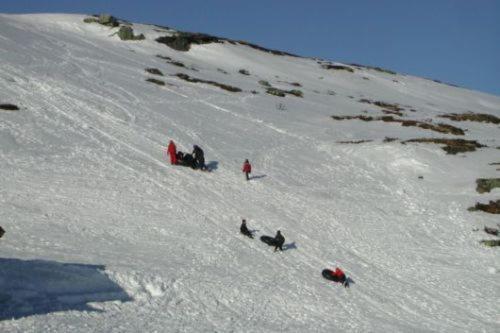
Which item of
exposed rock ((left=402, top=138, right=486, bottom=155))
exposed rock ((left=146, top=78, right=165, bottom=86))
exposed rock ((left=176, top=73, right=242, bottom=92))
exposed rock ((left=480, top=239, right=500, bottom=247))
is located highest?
exposed rock ((left=402, top=138, right=486, bottom=155))

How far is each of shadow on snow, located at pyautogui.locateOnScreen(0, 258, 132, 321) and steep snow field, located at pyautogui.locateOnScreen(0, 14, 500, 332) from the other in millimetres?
49

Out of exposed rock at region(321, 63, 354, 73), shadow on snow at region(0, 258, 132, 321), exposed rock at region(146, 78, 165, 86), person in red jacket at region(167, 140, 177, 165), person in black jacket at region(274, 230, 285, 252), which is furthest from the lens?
exposed rock at region(321, 63, 354, 73)

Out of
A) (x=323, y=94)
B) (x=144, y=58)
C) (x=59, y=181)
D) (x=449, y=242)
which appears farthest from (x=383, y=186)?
(x=144, y=58)

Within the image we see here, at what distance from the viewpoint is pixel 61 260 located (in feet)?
51.5

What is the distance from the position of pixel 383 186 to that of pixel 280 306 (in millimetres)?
17299

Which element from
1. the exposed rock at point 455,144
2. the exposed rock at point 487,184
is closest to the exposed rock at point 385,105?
the exposed rock at point 455,144

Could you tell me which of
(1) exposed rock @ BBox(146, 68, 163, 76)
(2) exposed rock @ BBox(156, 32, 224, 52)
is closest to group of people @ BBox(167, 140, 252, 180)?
(1) exposed rock @ BBox(146, 68, 163, 76)

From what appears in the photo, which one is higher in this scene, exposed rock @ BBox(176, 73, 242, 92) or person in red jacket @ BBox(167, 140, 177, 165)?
exposed rock @ BBox(176, 73, 242, 92)

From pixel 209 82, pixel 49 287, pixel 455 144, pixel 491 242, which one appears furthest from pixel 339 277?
pixel 209 82

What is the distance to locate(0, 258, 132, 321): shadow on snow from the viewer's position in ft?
41.9

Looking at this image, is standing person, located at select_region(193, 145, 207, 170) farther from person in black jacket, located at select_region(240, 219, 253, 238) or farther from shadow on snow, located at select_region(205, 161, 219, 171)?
person in black jacket, located at select_region(240, 219, 253, 238)

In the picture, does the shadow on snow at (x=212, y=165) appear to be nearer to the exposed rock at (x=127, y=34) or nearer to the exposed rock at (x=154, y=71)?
the exposed rock at (x=154, y=71)

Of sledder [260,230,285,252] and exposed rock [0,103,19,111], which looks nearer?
sledder [260,230,285,252]

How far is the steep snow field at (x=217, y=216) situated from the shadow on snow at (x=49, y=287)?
5 cm
